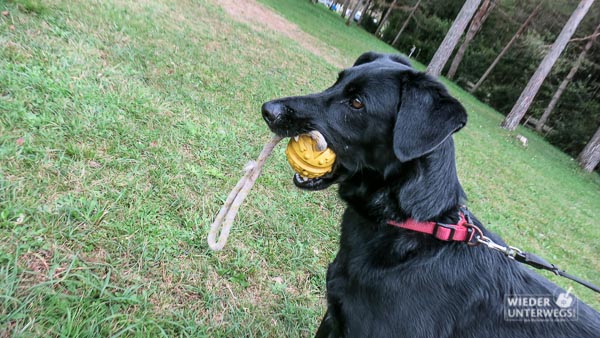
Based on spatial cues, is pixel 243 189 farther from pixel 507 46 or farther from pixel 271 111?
pixel 507 46

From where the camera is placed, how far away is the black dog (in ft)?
5.57

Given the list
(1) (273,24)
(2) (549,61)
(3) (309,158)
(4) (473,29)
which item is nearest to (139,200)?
(3) (309,158)

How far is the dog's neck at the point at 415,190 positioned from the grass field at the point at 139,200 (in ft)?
4.37

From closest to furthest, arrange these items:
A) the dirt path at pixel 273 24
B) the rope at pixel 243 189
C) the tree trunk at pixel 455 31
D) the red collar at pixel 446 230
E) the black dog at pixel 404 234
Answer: the black dog at pixel 404 234 → the red collar at pixel 446 230 → the rope at pixel 243 189 → the dirt path at pixel 273 24 → the tree trunk at pixel 455 31

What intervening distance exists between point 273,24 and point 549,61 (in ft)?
41.3

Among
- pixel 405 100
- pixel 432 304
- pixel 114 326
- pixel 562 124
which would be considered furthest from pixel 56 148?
pixel 562 124

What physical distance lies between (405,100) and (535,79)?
1770 cm

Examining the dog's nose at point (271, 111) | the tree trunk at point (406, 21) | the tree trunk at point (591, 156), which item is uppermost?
the tree trunk at point (406, 21)

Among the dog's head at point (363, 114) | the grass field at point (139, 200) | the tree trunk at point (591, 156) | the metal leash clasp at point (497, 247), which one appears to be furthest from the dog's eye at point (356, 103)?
the tree trunk at point (591, 156)

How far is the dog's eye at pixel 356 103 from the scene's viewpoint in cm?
208

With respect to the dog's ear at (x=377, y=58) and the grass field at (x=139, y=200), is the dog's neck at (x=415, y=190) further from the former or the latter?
the grass field at (x=139, y=200)

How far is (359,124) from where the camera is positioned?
2.05 meters

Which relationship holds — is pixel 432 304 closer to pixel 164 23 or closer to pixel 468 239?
pixel 468 239

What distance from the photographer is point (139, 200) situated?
286 cm
